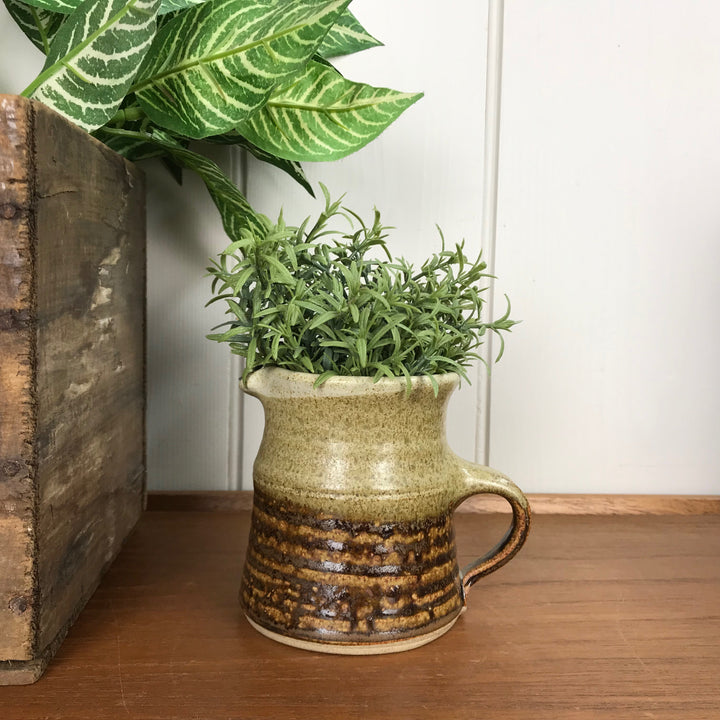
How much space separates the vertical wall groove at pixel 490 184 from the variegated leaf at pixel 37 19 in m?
0.34

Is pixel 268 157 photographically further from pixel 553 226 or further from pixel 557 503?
pixel 557 503

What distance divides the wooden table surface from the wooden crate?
0.11 feet

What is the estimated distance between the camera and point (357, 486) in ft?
1.32

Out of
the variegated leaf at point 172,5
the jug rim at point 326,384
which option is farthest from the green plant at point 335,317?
the variegated leaf at point 172,5

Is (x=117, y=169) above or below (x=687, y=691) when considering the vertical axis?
above

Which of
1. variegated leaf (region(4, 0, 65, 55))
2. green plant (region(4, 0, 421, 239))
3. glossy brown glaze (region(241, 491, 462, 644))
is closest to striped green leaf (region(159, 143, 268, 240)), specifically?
green plant (region(4, 0, 421, 239))

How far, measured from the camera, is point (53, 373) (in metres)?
0.38

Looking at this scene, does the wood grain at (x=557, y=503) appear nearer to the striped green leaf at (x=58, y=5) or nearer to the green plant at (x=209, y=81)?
the green plant at (x=209, y=81)

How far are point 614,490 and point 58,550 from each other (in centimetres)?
49

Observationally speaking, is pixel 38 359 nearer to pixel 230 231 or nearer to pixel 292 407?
pixel 292 407

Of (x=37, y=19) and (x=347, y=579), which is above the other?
(x=37, y=19)

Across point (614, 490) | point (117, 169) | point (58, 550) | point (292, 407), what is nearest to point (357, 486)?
point (292, 407)

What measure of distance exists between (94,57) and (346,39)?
0.26 metres

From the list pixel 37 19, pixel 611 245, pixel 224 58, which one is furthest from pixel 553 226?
pixel 37 19
